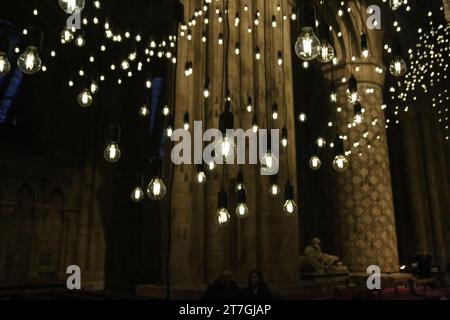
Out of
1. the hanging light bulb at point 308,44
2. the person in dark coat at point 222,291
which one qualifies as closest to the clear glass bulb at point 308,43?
the hanging light bulb at point 308,44

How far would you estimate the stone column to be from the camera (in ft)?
39.4

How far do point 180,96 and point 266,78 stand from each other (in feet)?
6.34

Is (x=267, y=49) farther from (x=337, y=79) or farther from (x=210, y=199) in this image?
(x=337, y=79)

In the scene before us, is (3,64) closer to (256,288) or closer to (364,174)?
(256,288)

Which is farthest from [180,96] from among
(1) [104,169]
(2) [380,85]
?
(2) [380,85]

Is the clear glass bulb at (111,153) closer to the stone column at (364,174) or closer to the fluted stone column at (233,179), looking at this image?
the fluted stone column at (233,179)

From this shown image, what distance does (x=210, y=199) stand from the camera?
7.74m

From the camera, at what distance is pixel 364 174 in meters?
12.4

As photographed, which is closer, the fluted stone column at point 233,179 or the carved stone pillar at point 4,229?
the fluted stone column at point 233,179

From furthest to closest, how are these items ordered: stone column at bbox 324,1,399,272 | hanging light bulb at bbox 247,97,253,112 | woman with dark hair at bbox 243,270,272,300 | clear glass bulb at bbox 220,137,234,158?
stone column at bbox 324,1,399,272 < hanging light bulb at bbox 247,97,253,112 < woman with dark hair at bbox 243,270,272,300 < clear glass bulb at bbox 220,137,234,158

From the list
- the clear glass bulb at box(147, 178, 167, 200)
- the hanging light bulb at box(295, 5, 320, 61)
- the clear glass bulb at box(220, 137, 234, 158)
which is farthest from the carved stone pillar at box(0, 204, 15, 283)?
the hanging light bulb at box(295, 5, 320, 61)

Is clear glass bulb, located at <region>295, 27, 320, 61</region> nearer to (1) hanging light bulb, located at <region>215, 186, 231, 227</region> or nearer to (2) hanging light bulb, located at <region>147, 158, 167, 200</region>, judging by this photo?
(2) hanging light bulb, located at <region>147, 158, 167, 200</region>

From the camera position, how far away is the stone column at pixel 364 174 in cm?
1201

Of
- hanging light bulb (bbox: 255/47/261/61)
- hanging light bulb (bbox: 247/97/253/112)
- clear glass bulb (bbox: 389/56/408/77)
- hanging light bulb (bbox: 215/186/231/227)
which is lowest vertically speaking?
hanging light bulb (bbox: 215/186/231/227)
